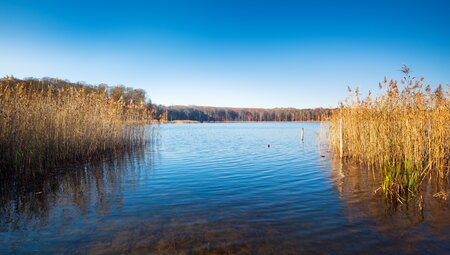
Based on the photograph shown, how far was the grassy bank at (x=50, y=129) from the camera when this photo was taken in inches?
321

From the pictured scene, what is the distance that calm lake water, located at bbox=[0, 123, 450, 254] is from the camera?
4.33m

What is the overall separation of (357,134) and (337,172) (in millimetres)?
2871

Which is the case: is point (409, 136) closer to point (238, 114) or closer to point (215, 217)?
point (215, 217)

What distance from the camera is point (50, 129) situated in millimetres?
9922

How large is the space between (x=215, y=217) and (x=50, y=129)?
7673mm

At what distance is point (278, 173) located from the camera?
10555mm

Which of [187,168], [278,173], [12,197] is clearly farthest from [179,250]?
[187,168]

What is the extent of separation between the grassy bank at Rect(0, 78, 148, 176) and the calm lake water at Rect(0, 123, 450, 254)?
3.15 feet

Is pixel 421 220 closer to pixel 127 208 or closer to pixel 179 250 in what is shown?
pixel 179 250

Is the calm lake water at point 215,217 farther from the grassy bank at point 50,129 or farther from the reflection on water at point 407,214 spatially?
the grassy bank at point 50,129

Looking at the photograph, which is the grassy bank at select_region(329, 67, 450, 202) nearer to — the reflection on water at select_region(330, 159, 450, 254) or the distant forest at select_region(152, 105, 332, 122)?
the reflection on water at select_region(330, 159, 450, 254)

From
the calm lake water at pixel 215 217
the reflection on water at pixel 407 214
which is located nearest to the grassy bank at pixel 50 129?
the calm lake water at pixel 215 217

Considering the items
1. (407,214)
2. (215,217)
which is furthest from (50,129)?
(407,214)

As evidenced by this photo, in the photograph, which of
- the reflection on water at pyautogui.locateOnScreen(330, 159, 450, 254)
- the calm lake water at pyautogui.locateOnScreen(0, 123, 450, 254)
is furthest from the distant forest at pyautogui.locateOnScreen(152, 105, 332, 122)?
the reflection on water at pyautogui.locateOnScreen(330, 159, 450, 254)
